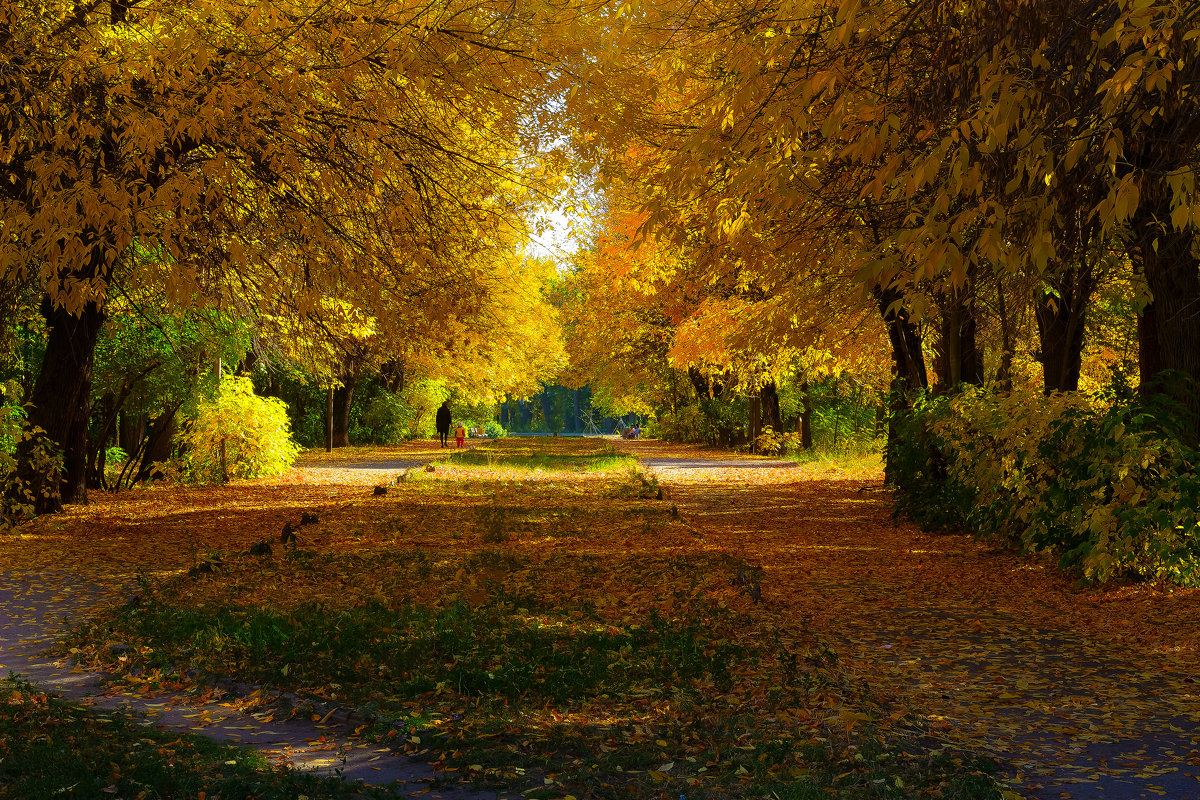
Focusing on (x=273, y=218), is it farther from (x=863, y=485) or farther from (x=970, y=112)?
(x=863, y=485)

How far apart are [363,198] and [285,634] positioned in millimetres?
6646

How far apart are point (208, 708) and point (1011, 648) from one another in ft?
16.9

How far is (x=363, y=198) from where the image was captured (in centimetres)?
1192

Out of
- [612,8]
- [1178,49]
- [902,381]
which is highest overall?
[612,8]

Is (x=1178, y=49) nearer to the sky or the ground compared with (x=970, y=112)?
nearer to the sky

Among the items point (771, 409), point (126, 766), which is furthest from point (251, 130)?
point (771, 409)

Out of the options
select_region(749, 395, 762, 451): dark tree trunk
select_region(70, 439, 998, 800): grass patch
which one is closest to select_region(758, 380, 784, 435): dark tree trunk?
select_region(749, 395, 762, 451): dark tree trunk

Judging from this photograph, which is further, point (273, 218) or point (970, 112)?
point (273, 218)

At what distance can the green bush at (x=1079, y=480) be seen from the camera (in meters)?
7.85

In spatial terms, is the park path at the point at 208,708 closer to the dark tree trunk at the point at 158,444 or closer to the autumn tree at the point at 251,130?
the autumn tree at the point at 251,130

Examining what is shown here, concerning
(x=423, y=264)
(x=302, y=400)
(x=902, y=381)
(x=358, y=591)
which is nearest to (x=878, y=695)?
(x=358, y=591)

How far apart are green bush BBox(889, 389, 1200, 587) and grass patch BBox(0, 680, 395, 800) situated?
6451 millimetres

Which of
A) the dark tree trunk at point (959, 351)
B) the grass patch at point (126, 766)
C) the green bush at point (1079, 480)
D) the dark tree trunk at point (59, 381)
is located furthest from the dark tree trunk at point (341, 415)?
the grass patch at point (126, 766)

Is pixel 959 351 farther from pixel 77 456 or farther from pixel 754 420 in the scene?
pixel 754 420
